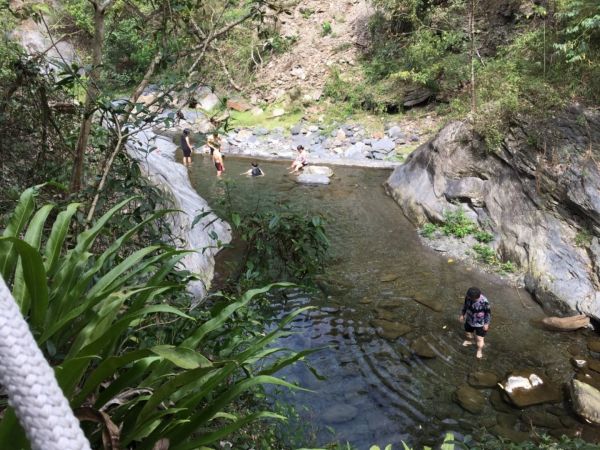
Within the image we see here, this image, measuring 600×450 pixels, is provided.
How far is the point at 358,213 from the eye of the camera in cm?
1273

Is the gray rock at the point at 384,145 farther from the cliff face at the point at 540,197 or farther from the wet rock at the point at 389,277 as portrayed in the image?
the wet rock at the point at 389,277

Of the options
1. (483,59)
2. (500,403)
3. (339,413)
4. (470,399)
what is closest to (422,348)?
(470,399)

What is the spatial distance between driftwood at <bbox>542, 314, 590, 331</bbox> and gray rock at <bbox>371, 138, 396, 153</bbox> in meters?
10.9

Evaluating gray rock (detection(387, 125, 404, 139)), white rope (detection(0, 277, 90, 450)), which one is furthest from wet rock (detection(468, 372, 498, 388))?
gray rock (detection(387, 125, 404, 139))

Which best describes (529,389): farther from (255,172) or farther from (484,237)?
(255,172)

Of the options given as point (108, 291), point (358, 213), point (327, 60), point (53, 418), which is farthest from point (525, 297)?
point (327, 60)

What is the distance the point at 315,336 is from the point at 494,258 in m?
4.59

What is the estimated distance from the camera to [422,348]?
6883 millimetres

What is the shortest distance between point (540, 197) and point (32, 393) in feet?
33.3

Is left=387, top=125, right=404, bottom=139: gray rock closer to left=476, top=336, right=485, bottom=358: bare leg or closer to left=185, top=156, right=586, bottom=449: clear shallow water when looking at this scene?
left=185, top=156, right=586, bottom=449: clear shallow water

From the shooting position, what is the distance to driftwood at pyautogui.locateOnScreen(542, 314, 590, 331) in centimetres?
726

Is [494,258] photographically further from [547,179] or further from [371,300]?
[371,300]

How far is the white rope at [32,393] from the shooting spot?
2.03 feet

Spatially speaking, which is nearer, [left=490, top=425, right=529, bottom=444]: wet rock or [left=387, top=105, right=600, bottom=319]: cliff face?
[left=490, top=425, right=529, bottom=444]: wet rock
